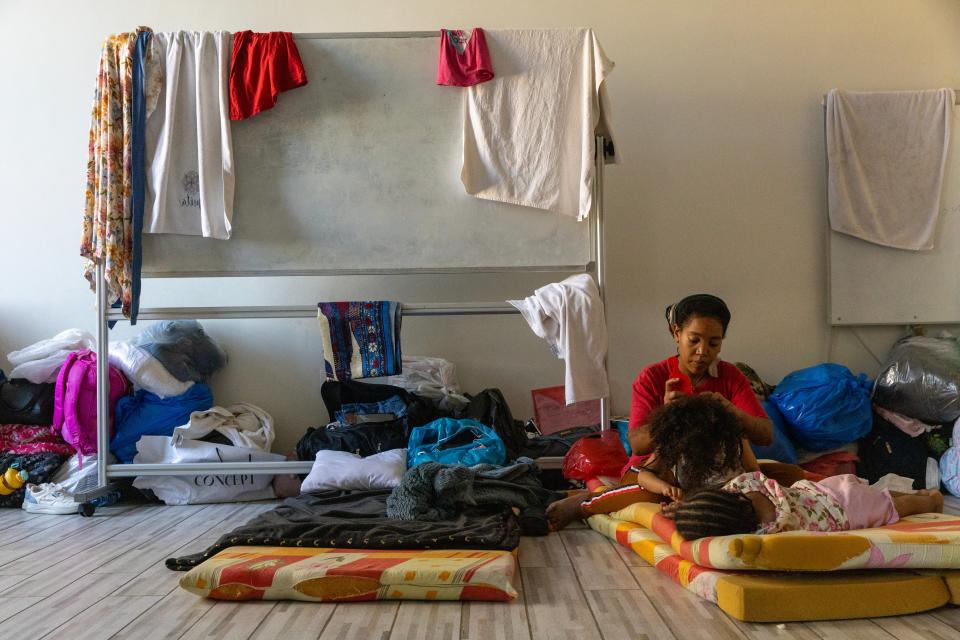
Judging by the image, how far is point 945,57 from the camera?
14.1ft

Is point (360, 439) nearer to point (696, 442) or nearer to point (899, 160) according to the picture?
point (696, 442)

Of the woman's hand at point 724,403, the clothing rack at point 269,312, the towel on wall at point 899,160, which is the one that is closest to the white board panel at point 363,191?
the clothing rack at point 269,312

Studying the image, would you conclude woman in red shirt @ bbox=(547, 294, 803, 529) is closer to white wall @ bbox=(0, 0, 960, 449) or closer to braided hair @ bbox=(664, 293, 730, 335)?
braided hair @ bbox=(664, 293, 730, 335)

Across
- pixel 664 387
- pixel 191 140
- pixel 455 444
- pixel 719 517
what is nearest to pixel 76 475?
pixel 191 140

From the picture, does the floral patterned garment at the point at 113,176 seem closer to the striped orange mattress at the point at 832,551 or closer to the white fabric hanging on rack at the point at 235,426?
the white fabric hanging on rack at the point at 235,426

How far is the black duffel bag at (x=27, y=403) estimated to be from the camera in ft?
12.4

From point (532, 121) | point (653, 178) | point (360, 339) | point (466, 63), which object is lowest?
point (360, 339)

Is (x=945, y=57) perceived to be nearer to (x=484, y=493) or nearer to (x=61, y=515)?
(x=484, y=493)

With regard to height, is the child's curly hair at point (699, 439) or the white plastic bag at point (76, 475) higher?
the child's curly hair at point (699, 439)

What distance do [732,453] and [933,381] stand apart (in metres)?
1.87

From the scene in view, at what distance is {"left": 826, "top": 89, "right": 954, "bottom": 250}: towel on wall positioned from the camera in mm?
4195

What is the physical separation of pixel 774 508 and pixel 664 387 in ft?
2.29

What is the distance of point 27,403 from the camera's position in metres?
3.78

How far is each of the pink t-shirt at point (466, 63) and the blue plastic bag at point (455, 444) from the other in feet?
4.67
